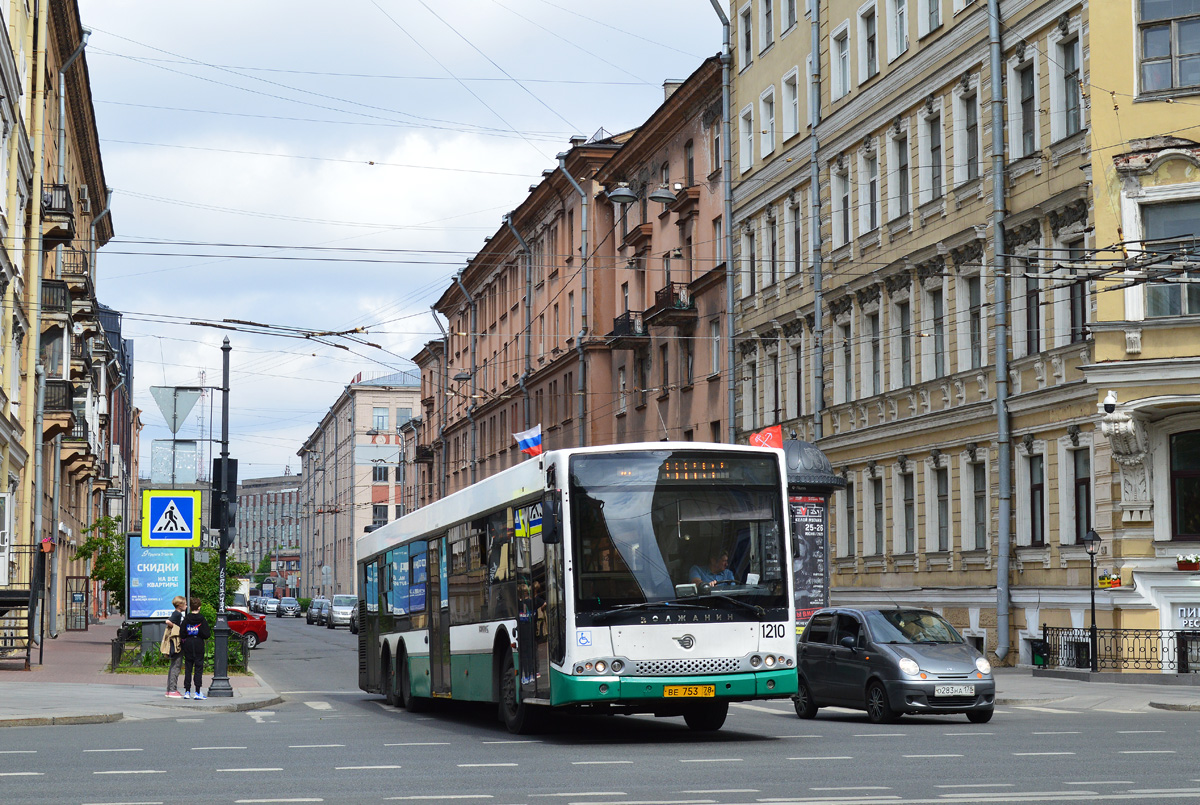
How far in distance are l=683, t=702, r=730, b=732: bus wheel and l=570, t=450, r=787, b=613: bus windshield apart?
6.97 ft

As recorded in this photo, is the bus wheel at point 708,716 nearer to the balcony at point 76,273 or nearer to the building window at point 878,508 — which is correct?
the building window at point 878,508

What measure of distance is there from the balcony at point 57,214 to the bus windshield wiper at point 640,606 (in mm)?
31867

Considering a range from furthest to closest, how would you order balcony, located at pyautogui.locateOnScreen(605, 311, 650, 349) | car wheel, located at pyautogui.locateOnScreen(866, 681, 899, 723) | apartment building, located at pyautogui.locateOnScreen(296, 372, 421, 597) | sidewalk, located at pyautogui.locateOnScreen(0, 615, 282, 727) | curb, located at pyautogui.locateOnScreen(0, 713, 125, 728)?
apartment building, located at pyautogui.locateOnScreen(296, 372, 421, 597) < balcony, located at pyautogui.locateOnScreen(605, 311, 650, 349) < sidewalk, located at pyautogui.locateOnScreen(0, 615, 282, 727) < car wheel, located at pyautogui.locateOnScreen(866, 681, 899, 723) < curb, located at pyautogui.locateOnScreen(0, 713, 125, 728)

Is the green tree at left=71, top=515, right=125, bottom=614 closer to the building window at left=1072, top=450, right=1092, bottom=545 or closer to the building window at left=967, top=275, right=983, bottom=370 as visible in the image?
the building window at left=967, top=275, right=983, bottom=370

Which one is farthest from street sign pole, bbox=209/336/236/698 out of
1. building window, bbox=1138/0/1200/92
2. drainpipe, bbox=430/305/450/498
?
drainpipe, bbox=430/305/450/498

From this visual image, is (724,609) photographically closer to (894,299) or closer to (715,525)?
(715,525)

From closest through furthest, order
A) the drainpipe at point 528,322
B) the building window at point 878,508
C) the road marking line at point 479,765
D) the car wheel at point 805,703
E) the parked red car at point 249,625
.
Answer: the road marking line at point 479,765
the car wheel at point 805,703
the building window at point 878,508
the parked red car at point 249,625
the drainpipe at point 528,322

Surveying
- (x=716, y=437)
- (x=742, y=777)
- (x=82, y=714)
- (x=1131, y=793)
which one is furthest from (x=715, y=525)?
(x=716, y=437)

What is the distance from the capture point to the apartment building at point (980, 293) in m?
29.5

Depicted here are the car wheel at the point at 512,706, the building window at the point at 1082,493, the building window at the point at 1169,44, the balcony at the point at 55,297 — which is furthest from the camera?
the balcony at the point at 55,297

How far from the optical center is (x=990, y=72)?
34.1 metres

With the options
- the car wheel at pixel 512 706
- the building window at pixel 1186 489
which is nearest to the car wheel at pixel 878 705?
the car wheel at pixel 512 706

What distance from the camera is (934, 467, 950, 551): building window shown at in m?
36.9

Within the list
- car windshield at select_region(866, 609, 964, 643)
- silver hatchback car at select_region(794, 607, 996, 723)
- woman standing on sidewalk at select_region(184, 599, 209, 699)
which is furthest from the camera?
woman standing on sidewalk at select_region(184, 599, 209, 699)
